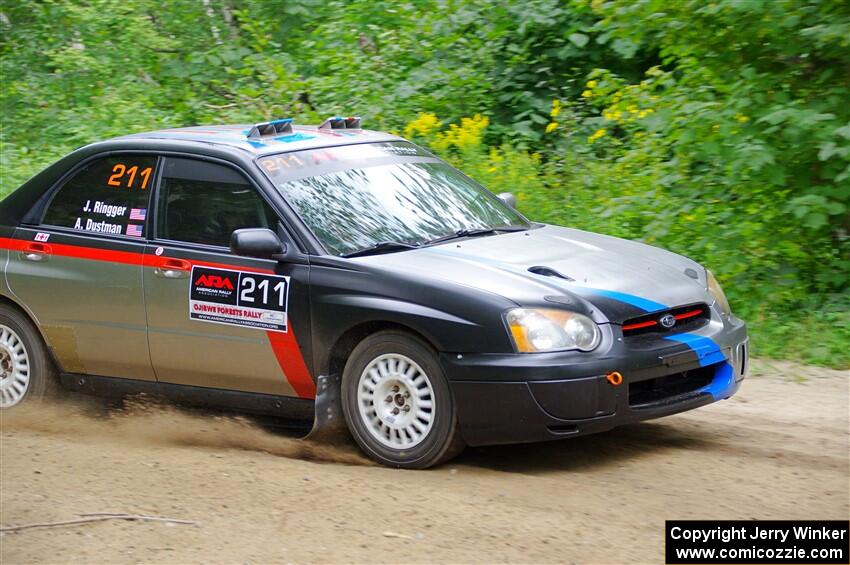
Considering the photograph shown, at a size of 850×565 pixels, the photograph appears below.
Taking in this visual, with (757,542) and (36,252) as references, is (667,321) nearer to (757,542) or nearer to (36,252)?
(757,542)

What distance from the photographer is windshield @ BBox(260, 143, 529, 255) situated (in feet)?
21.3

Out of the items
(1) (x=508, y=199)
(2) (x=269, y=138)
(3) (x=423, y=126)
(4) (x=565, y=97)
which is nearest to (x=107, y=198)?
(2) (x=269, y=138)

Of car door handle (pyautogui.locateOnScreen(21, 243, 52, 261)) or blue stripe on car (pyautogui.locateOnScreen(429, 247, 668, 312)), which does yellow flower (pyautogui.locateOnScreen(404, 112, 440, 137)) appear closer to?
car door handle (pyautogui.locateOnScreen(21, 243, 52, 261))

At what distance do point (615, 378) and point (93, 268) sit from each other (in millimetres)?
3167

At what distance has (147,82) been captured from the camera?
16.0 metres

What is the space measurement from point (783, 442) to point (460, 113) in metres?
7.44

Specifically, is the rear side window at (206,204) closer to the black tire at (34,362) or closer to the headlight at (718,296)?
the black tire at (34,362)

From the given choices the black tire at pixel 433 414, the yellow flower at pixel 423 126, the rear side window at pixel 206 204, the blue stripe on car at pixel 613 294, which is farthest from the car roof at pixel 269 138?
the yellow flower at pixel 423 126

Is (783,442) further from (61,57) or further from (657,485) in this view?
(61,57)

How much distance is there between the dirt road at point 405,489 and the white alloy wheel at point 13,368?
29 cm

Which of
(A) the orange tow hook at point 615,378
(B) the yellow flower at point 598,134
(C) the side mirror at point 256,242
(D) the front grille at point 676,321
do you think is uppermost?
(B) the yellow flower at point 598,134

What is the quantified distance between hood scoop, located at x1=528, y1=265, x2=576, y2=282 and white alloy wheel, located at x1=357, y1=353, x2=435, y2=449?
2.50ft

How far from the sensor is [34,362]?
738 centimetres

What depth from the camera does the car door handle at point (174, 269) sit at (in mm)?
6613
